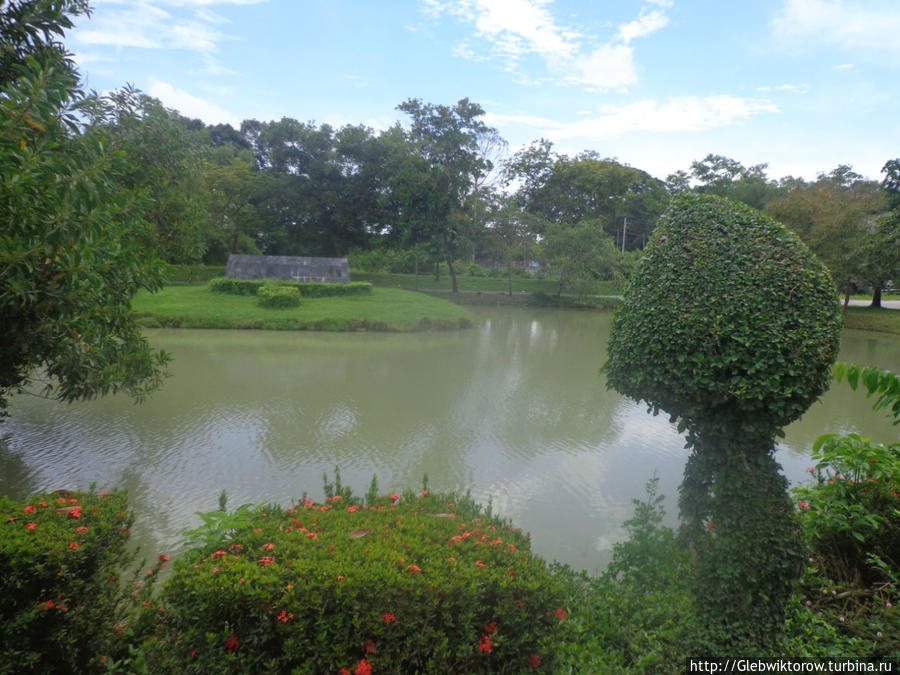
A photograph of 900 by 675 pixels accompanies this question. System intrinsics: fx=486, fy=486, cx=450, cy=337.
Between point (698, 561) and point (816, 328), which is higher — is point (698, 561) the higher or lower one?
the lower one

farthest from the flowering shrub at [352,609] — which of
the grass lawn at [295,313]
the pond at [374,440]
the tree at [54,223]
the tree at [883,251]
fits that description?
the tree at [883,251]

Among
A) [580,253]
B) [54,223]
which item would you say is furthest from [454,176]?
[54,223]

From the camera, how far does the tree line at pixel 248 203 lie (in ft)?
10.9

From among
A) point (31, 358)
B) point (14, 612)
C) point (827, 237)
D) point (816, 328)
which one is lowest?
point (14, 612)

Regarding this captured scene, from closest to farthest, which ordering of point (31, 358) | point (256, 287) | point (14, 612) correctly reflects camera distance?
point (14, 612)
point (31, 358)
point (256, 287)

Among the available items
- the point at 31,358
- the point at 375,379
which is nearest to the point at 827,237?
the point at 375,379

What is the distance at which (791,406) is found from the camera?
2945 millimetres

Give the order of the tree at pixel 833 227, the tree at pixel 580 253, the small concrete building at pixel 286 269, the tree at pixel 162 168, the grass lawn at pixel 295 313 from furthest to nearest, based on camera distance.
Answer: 1. the tree at pixel 580 253
2. the small concrete building at pixel 286 269
3. the tree at pixel 833 227
4. the grass lawn at pixel 295 313
5. the tree at pixel 162 168

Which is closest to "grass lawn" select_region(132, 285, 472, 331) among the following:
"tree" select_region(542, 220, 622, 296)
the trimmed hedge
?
the trimmed hedge

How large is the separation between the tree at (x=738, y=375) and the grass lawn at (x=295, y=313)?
15002mm

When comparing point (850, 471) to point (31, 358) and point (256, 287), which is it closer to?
point (31, 358)

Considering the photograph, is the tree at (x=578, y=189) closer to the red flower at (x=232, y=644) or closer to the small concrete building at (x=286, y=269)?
the small concrete building at (x=286, y=269)

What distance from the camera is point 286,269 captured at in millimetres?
25484

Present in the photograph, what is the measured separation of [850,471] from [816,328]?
207 cm
